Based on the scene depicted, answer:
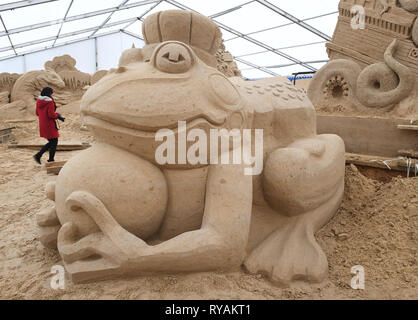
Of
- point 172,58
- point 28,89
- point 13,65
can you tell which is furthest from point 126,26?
point 172,58

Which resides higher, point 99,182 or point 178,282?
point 99,182

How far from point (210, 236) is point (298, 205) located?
26.2 inches

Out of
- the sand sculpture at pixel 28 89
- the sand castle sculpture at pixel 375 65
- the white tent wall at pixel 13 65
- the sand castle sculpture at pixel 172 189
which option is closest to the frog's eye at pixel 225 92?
the sand castle sculpture at pixel 172 189

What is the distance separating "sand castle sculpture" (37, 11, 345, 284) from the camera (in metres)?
1.37

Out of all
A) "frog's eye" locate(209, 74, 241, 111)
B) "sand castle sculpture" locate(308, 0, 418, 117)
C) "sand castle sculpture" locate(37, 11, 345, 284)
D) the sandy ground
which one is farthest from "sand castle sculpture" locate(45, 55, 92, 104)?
"frog's eye" locate(209, 74, 241, 111)

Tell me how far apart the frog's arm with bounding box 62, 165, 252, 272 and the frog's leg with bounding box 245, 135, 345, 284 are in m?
0.22

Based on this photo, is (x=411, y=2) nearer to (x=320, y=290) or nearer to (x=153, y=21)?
(x=153, y=21)

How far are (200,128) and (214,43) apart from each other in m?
0.72

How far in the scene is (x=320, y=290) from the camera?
1.52 metres

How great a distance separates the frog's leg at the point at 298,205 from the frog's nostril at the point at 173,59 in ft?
2.48

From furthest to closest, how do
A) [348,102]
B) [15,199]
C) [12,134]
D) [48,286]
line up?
1. [12,134]
2. [348,102]
3. [15,199]
4. [48,286]

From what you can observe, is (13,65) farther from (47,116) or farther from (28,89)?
(47,116)

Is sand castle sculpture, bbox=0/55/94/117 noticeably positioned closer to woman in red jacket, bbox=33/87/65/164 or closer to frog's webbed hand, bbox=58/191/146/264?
woman in red jacket, bbox=33/87/65/164
